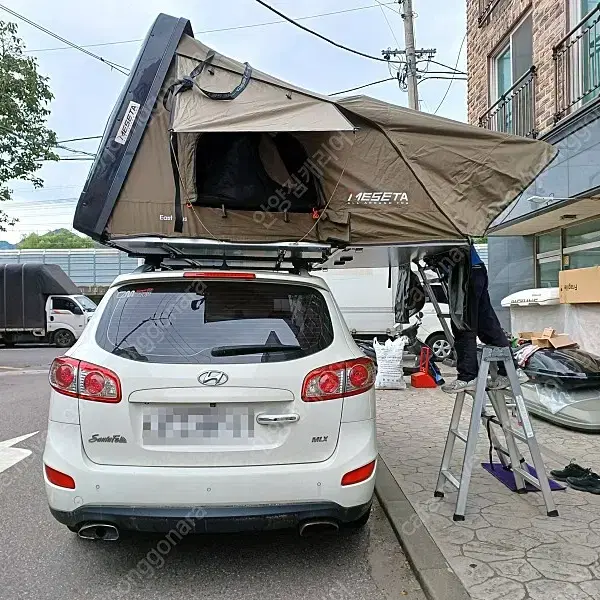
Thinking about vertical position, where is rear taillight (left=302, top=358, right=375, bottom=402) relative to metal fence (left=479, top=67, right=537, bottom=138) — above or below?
below

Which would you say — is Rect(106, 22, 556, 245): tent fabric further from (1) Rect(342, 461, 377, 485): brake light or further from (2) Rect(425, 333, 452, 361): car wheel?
(2) Rect(425, 333, 452, 361): car wheel

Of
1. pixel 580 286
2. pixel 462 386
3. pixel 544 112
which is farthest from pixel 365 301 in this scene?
pixel 462 386

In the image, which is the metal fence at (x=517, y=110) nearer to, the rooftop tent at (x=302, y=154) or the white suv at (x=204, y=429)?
the rooftop tent at (x=302, y=154)

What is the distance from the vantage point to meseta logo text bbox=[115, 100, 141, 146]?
143 inches

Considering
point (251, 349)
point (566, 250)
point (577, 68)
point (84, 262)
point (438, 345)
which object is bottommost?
point (438, 345)

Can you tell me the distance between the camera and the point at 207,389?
9.70 feet

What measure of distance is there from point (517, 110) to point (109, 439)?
10044mm

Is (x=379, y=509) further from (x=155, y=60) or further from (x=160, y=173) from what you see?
(x=155, y=60)

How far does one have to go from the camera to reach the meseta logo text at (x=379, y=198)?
3.78 m

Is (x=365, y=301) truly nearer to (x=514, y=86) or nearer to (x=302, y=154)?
(x=514, y=86)

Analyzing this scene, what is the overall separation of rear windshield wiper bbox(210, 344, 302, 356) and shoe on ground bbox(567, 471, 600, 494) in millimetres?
2615

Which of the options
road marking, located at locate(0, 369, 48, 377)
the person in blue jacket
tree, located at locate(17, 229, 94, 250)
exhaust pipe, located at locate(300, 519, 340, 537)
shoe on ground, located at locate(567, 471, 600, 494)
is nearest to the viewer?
exhaust pipe, located at locate(300, 519, 340, 537)

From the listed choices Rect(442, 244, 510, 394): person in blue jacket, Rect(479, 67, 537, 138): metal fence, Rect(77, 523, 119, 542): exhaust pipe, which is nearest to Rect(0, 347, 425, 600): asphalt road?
Rect(77, 523, 119, 542): exhaust pipe

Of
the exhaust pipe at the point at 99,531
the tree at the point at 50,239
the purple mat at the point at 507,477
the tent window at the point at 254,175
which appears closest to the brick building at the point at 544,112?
the purple mat at the point at 507,477
